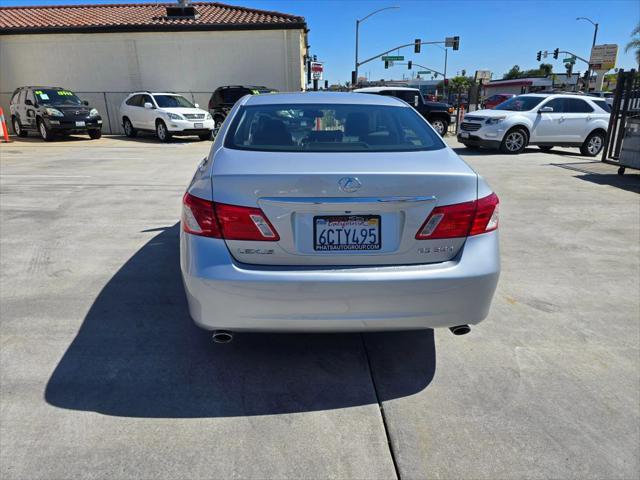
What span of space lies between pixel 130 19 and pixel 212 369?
2320cm

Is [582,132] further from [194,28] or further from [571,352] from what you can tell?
[194,28]

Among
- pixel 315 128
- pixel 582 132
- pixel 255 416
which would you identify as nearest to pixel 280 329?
pixel 255 416

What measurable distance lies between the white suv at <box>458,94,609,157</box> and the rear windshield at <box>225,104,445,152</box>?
10940 millimetres

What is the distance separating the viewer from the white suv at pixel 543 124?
13461 millimetres

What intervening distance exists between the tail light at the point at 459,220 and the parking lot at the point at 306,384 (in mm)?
955

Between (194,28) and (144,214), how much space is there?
1668 cm

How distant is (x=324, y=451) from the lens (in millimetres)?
2268

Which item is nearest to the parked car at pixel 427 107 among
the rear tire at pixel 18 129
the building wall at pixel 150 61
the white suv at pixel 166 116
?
the building wall at pixel 150 61

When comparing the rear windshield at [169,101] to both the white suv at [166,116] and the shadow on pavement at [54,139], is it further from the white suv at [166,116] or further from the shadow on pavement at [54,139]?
the shadow on pavement at [54,139]

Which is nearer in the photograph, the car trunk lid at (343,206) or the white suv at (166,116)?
the car trunk lid at (343,206)

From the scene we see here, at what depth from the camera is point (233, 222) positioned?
2.38 metres

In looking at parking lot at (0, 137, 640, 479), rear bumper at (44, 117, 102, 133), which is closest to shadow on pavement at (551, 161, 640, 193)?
parking lot at (0, 137, 640, 479)

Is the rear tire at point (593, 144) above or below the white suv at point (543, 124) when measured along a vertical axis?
below

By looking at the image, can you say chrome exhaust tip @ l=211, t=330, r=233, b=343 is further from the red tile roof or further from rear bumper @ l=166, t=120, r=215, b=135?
the red tile roof
